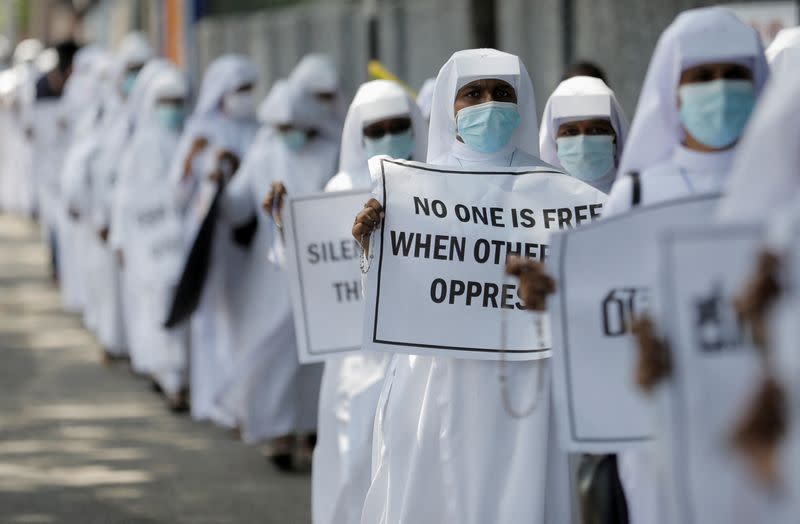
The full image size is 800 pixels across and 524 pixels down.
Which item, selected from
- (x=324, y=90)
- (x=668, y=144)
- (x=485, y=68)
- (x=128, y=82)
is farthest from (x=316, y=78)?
(x=668, y=144)

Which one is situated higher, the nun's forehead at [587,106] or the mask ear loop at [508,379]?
the nun's forehead at [587,106]

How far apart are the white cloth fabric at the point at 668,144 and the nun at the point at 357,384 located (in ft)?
7.85

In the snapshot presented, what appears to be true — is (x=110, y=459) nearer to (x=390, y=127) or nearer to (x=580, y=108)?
(x=390, y=127)

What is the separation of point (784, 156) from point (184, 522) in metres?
4.90

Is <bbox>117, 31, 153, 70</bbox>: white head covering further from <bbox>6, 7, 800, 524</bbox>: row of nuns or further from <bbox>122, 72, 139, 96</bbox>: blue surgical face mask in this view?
<bbox>122, 72, 139, 96</bbox>: blue surgical face mask

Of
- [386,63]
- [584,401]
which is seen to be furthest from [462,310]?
[386,63]

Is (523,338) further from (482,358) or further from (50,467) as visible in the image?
(50,467)

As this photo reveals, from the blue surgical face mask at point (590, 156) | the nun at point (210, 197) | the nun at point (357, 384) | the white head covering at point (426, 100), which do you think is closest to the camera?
the blue surgical face mask at point (590, 156)

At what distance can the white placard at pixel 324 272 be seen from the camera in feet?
23.3

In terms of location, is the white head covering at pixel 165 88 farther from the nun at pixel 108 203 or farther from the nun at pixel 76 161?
the nun at pixel 76 161

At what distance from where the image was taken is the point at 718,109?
169 inches

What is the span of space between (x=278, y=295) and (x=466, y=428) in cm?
427

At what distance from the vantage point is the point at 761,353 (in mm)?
3396

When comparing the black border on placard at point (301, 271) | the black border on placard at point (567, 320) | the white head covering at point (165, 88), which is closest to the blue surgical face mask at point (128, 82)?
the white head covering at point (165, 88)
